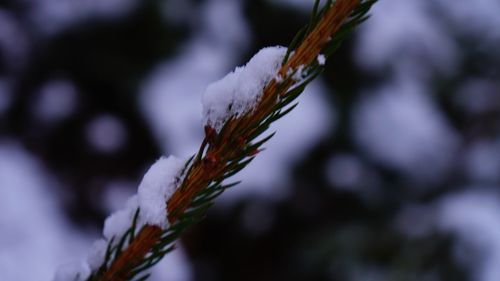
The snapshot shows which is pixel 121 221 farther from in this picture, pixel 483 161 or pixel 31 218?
pixel 483 161

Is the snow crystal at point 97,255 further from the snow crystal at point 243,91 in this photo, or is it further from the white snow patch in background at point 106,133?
the white snow patch in background at point 106,133

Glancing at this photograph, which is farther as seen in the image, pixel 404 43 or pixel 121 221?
pixel 404 43

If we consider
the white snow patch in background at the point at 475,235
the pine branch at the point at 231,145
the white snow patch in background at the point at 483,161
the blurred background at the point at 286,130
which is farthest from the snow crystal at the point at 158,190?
the white snow patch in background at the point at 483,161

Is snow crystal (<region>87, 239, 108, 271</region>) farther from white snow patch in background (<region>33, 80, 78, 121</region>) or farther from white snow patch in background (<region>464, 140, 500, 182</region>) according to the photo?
white snow patch in background (<region>464, 140, 500, 182</region>)

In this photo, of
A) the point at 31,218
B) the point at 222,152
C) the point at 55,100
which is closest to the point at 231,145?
the point at 222,152

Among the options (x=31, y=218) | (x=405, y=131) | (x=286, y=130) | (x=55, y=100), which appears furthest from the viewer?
(x=405, y=131)
